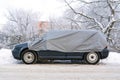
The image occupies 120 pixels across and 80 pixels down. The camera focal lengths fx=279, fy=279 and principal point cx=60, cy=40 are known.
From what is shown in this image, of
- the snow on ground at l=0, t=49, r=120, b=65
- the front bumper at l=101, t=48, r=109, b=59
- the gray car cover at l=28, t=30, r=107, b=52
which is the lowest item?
the snow on ground at l=0, t=49, r=120, b=65

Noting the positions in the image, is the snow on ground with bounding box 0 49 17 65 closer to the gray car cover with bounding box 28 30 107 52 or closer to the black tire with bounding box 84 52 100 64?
the gray car cover with bounding box 28 30 107 52

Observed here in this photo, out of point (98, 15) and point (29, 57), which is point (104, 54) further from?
point (98, 15)

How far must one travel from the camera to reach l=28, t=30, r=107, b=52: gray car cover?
43.7ft

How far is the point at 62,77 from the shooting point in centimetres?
902

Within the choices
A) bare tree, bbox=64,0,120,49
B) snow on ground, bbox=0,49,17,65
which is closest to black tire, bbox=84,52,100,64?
snow on ground, bbox=0,49,17,65

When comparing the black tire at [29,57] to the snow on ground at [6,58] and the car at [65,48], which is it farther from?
the snow on ground at [6,58]

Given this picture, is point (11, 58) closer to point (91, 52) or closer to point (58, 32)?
point (58, 32)

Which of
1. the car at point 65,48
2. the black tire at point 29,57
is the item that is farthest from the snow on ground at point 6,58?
the black tire at point 29,57

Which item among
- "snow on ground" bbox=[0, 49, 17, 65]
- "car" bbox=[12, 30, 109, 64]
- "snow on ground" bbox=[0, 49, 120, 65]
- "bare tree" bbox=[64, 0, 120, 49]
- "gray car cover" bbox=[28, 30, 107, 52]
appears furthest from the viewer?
"bare tree" bbox=[64, 0, 120, 49]

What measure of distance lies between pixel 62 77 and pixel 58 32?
5.02 m

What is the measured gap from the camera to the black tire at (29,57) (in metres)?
13.1

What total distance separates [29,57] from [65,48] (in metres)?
1.76

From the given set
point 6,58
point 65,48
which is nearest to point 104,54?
point 65,48

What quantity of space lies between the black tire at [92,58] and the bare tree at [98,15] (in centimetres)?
1493
